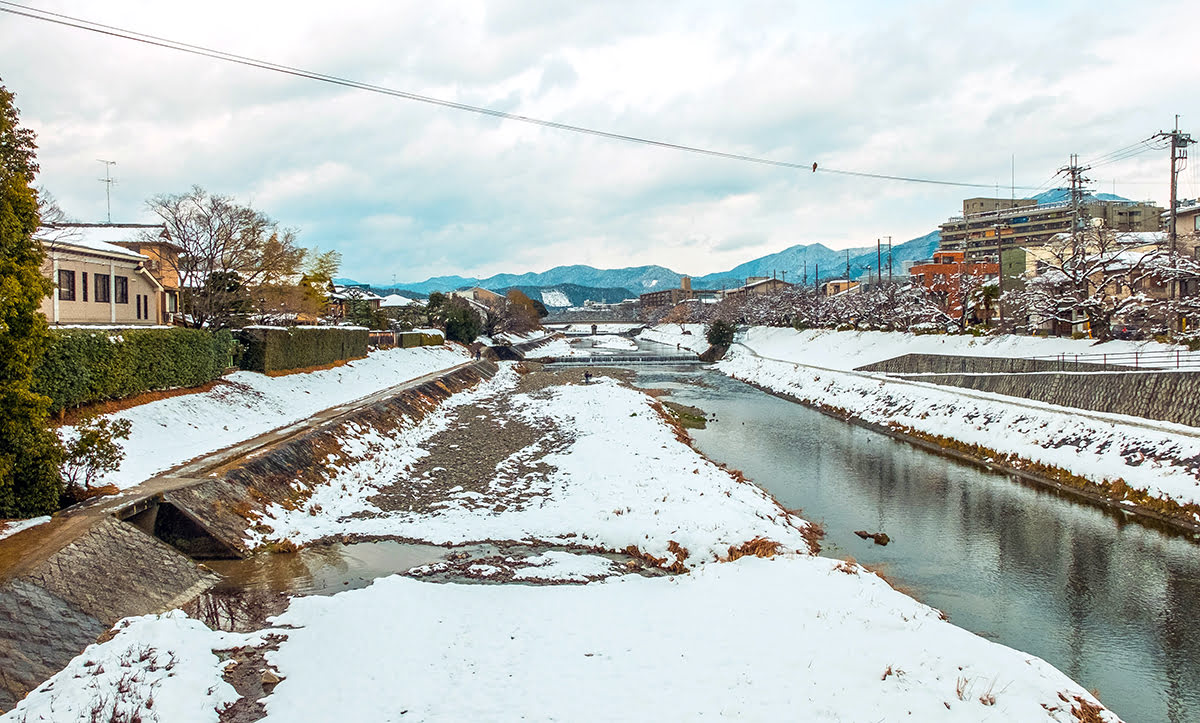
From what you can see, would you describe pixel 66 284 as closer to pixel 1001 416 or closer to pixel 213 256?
pixel 213 256

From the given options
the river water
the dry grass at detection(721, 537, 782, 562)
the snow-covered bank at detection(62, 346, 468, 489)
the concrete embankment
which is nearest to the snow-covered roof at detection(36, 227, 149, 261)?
the snow-covered bank at detection(62, 346, 468, 489)

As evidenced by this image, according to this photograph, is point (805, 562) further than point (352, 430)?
No

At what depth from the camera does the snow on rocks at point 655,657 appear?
6.52 metres

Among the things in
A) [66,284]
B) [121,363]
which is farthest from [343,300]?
[121,363]

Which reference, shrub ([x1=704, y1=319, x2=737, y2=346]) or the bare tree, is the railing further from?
shrub ([x1=704, y1=319, x2=737, y2=346])

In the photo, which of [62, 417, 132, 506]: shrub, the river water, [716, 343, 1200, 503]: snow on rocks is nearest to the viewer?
the river water

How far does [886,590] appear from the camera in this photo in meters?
9.91

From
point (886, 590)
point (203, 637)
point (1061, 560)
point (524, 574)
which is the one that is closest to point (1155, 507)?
point (1061, 560)

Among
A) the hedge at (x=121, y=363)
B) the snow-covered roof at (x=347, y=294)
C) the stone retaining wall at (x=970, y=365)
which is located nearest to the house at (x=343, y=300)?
the snow-covered roof at (x=347, y=294)

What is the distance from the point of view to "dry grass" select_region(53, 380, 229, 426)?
13875 mm

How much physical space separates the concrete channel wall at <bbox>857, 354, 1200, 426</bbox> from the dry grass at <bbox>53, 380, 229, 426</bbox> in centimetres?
2768

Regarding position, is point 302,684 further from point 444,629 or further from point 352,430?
point 352,430

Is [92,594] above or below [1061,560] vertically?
above

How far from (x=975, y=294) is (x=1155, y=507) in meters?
28.6
